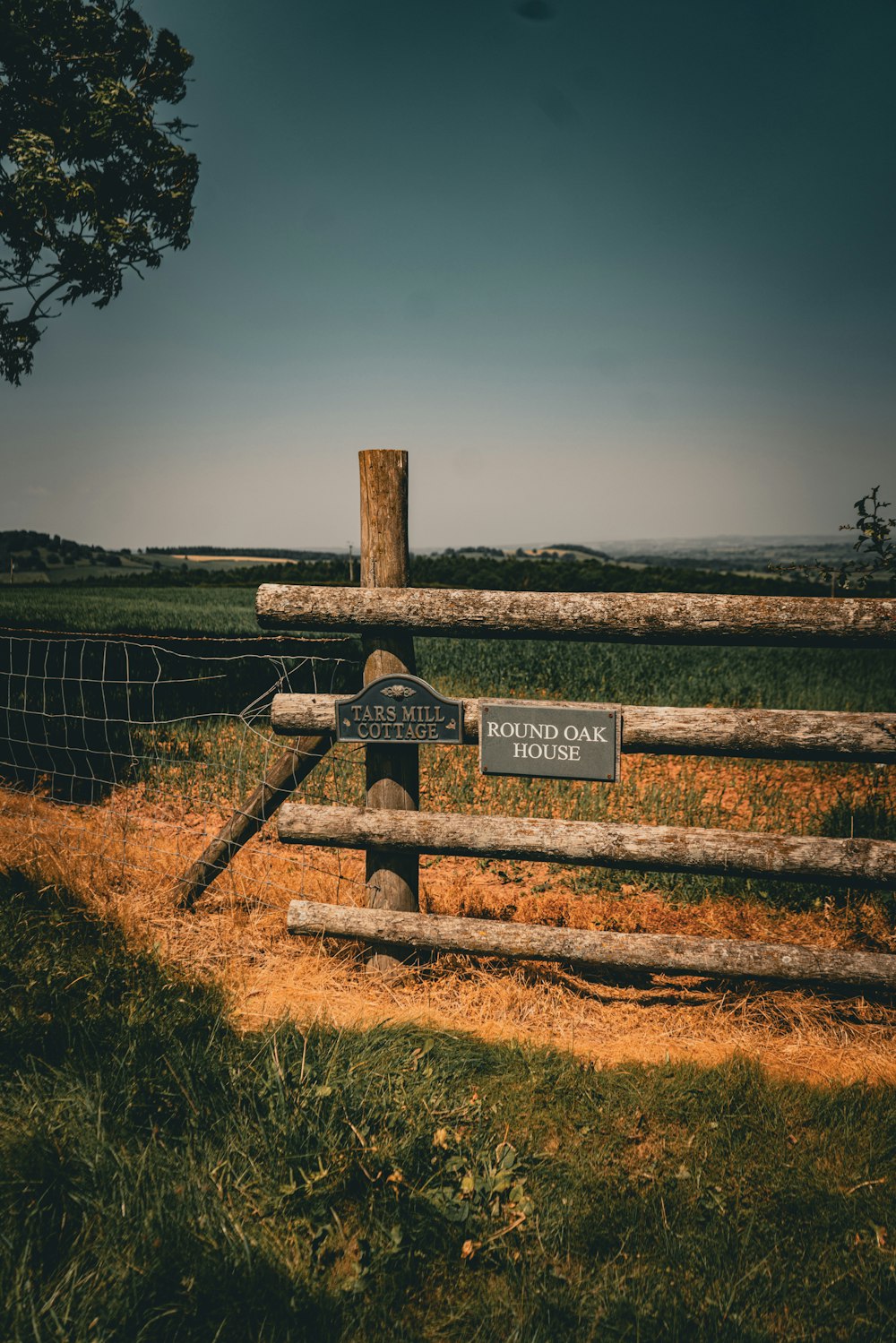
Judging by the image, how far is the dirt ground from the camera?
336 cm

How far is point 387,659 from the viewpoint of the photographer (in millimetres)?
3654

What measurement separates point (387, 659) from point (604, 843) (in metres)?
1.46

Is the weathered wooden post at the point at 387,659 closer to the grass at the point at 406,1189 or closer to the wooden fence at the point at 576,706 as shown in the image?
the wooden fence at the point at 576,706

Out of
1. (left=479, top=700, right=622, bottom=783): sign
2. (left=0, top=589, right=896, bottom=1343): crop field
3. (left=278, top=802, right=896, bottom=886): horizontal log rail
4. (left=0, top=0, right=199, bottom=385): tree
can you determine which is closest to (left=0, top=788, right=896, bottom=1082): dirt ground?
(left=0, top=589, right=896, bottom=1343): crop field

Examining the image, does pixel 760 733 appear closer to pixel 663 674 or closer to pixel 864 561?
pixel 864 561

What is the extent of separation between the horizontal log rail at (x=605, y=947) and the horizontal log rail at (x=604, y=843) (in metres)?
0.36

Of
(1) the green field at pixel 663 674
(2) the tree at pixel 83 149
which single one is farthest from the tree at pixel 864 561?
(2) the tree at pixel 83 149

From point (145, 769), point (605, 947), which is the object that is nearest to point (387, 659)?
point (605, 947)

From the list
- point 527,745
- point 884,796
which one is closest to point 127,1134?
point 527,745

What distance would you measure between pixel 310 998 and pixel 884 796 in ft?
19.5

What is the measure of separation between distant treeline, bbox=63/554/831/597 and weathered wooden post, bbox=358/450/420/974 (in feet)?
54.0

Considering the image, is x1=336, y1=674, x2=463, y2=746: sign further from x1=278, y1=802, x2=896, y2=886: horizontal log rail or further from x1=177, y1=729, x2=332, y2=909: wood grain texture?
x1=278, y1=802, x2=896, y2=886: horizontal log rail

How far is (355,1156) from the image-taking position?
91.0 inches

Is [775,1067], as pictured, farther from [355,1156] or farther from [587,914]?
[355,1156]
